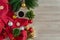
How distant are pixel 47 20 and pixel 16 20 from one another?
0.31 m

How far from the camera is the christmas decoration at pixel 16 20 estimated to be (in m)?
0.95

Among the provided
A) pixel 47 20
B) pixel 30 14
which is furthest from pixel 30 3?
pixel 47 20

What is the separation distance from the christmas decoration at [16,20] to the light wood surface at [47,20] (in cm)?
21

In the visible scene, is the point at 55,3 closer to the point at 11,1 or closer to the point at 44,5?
the point at 44,5

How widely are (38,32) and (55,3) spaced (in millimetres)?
244

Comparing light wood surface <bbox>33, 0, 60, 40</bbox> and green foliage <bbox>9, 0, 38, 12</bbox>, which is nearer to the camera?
green foliage <bbox>9, 0, 38, 12</bbox>

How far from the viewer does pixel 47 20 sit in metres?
1.21

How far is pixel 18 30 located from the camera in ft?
3.11

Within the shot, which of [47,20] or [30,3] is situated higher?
[30,3]

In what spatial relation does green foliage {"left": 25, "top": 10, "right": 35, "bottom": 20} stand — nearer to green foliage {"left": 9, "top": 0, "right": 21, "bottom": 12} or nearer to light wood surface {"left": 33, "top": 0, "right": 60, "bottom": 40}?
green foliage {"left": 9, "top": 0, "right": 21, "bottom": 12}

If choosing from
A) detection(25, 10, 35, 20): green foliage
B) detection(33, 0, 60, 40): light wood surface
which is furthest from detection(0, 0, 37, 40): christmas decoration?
detection(33, 0, 60, 40): light wood surface

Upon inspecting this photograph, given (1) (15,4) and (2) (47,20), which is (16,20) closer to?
(1) (15,4)

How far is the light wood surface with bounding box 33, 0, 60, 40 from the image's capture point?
120 cm

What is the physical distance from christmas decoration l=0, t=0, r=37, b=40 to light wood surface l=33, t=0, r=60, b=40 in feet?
0.70
